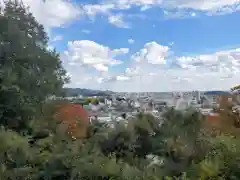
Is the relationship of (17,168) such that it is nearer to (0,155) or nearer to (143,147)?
(0,155)

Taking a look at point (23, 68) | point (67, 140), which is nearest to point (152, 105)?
point (23, 68)

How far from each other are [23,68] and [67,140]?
6.80 metres

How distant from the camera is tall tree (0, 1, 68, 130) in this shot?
23281 millimetres

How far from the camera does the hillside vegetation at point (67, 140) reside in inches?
447

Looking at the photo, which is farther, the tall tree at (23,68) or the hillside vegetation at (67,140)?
the tall tree at (23,68)

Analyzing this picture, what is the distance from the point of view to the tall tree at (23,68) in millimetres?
23281

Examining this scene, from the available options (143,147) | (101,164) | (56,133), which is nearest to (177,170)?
(101,164)

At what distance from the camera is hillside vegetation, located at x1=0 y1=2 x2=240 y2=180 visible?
447 inches

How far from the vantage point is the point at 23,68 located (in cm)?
2398

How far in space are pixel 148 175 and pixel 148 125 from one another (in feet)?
18.1

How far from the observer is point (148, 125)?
16.1 m

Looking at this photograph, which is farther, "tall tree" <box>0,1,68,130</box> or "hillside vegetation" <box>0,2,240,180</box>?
"tall tree" <box>0,1,68,130</box>

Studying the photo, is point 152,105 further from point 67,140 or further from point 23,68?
point 67,140

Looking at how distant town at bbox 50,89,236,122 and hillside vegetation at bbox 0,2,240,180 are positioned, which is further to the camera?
distant town at bbox 50,89,236,122
